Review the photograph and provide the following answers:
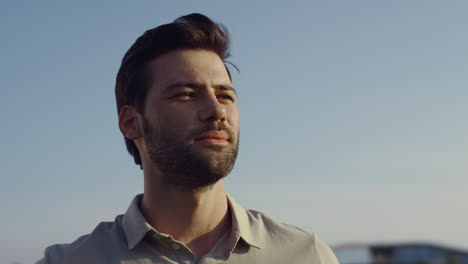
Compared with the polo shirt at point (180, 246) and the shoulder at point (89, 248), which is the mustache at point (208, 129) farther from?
the shoulder at point (89, 248)

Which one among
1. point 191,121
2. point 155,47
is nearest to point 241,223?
point 191,121

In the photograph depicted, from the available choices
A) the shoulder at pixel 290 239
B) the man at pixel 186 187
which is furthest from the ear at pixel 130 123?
the shoulder at pixel 290 239

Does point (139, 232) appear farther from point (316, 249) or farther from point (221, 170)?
point (316, 249)

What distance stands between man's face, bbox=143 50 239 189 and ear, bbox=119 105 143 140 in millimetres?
147

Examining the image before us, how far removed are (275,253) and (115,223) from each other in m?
0.88

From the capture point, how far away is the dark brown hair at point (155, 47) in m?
3.44

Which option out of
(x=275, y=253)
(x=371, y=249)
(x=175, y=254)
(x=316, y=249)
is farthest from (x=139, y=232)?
(x=371, y=249)

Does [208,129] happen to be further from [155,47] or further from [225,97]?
[155,47]

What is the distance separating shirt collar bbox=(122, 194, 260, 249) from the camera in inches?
122

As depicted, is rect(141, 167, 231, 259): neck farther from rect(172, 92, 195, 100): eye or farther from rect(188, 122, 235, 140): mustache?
rect(172, 92, 195, 100): eye

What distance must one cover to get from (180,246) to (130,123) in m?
0.88

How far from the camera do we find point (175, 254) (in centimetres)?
303

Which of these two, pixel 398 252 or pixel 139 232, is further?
pixel 398 252

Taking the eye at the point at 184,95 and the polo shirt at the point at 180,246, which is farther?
the eye at the point at 184,95
